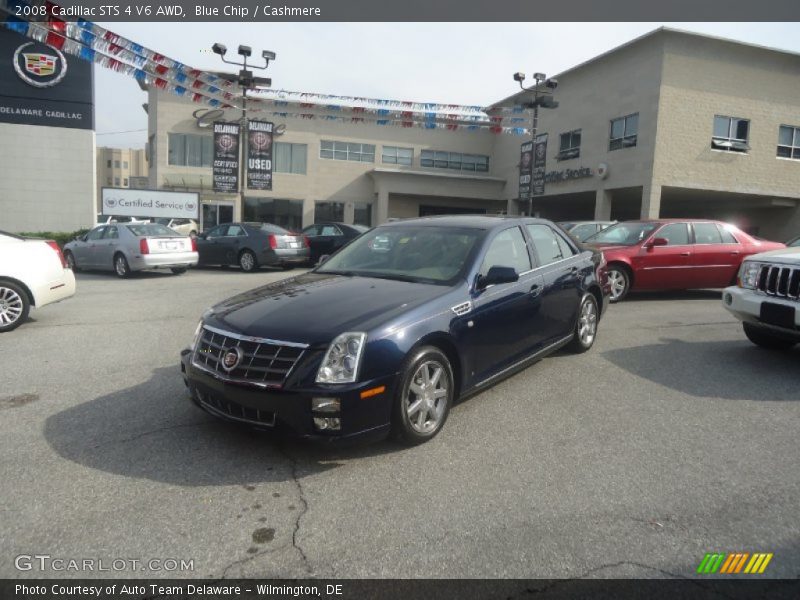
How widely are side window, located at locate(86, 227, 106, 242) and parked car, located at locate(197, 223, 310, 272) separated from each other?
2646 mm

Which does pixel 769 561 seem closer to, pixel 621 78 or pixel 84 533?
pixel 84 533

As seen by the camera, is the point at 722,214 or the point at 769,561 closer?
the point at 769,561

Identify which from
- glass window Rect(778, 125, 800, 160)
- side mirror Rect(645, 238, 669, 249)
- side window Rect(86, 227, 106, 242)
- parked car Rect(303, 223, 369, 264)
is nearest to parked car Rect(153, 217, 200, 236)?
parked car Rect(303, 223, 369, 264)

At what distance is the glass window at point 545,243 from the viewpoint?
214 inches

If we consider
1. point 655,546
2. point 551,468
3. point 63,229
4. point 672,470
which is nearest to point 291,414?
point 551,468

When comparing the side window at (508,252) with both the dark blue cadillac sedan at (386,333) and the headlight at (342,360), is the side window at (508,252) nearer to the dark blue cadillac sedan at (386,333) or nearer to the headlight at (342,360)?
the dark blue cadillac sedan at (386,333)

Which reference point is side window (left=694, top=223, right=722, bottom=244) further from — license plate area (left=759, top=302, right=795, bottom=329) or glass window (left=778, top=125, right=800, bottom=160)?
glass window (left=778, top=125, right=800, bottom=160)

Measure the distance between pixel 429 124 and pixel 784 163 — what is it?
19121mm

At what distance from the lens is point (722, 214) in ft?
104

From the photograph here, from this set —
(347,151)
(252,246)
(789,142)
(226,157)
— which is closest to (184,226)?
(226,157)

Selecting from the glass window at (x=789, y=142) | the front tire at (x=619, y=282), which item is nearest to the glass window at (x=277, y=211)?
the glass window at (x=789, y=142)

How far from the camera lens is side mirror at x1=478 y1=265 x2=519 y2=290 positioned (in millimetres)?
4301

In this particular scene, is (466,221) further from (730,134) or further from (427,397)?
(730,134)

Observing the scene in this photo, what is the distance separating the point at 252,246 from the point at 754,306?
12592mm
